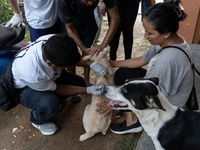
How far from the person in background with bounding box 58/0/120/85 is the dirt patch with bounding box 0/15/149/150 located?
1.14 metres

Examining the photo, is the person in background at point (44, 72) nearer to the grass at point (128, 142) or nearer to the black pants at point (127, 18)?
the grass at point (128, 142)

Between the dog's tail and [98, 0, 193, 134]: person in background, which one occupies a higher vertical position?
[98, 0, 193, 134]: person in background

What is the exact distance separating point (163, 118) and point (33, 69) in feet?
4.95

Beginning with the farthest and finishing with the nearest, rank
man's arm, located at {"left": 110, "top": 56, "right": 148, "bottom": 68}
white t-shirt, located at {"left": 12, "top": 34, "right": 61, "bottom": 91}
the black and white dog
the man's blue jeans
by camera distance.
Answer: man's arm, located at {"left": 110, "top": 56, "right": 148, "bottom": 68}, the man's blue jeans, white t-shirt, located at {"left": 12, "top": 34, "right": 61, "bottom": 91}, the black and white dog

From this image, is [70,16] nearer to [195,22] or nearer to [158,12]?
[158,12]

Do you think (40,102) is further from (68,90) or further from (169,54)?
(169,54)

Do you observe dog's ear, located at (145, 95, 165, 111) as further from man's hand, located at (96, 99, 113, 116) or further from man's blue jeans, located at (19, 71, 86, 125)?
man's blue jeans, located at (19, 71, 86, 125)

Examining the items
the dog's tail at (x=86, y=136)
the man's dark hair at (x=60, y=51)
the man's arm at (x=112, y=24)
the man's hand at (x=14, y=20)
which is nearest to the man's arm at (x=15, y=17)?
the man's hand at (x=14, y=20)

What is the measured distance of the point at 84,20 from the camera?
2.93m

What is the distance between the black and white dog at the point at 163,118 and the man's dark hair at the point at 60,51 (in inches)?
26.8

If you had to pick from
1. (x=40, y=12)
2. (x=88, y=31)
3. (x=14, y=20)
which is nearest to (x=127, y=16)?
(x=88, y=31)

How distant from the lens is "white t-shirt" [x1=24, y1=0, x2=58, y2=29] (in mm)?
2781

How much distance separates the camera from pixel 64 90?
250 centimetres

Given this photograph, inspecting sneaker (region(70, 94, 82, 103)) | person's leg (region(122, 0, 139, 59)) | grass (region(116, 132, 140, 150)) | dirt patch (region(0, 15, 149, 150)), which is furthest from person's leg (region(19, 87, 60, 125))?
person's leg (region(122, 0, 139, 59))
